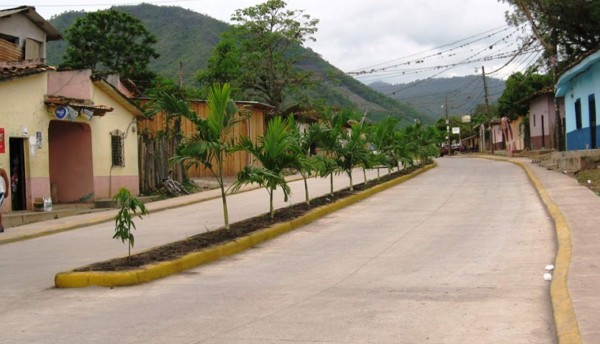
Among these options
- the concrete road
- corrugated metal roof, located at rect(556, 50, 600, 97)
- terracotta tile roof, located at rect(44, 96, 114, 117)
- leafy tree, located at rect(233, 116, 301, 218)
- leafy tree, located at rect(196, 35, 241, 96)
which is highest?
leafy tree, located at rect(196, 35, 241, 96)

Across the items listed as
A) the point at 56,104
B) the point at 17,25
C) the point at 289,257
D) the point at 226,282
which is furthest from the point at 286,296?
the point at 17,25

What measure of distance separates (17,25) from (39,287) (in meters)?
22.0

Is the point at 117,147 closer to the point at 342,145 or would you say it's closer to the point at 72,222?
the point at 72,222

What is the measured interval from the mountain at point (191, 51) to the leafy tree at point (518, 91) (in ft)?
Result: 29.6

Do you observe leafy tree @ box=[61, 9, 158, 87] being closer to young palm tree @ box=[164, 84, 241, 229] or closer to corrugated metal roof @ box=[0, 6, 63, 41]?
corrugated metal roof @ box=[0, 6, 63, 41]

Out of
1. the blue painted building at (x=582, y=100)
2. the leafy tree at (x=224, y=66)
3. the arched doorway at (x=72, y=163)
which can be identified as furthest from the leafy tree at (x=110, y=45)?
the blue painted building at (x=582, y=100)

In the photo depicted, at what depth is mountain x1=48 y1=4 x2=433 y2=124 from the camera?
6378cm

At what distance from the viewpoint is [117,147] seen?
23031 millimetres

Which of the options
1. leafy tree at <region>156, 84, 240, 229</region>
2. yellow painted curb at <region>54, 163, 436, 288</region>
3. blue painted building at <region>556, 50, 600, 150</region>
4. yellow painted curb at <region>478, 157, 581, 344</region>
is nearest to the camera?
yellow painted curb at <region>478, 157, 581, 344</region>

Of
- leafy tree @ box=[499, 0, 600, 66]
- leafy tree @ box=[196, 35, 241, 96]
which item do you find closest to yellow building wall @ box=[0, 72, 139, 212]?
leafy tree @ box=[499, 0, 600, 66]

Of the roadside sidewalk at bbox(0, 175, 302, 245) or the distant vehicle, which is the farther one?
the distant vehicle

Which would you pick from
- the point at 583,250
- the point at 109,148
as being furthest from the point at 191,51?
the point at 583,250

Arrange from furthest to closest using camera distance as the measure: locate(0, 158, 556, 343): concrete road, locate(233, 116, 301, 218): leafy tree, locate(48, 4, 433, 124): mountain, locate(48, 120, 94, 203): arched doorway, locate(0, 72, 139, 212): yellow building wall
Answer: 1. locate(48, 4, 433, 124): mountain
2. locate(48, 120, 94, 203): arched doorway
3. locate(0, 72, 139, 212): yellow building wall
4. locate(233, 116, 301, 218): leafy tree
5. locate(0, 158, 556, 343): concrete road

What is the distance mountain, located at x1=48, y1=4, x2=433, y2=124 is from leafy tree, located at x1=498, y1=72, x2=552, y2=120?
355 inches
